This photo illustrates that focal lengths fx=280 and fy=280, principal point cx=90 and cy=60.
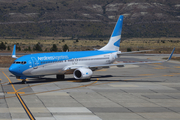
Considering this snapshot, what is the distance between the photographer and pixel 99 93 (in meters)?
30.1

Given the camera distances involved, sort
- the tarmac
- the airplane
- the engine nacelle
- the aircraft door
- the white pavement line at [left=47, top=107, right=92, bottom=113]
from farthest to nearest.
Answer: the engine nacelle
the aircraft door
the airplane
the white pavement line at [left=47, top=107, right=92, bottom=113]
the tarmac

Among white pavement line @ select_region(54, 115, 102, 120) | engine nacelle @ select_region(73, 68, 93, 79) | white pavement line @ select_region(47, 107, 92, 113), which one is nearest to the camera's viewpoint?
white pavement line @ select_region(54, 115, 102, 120)

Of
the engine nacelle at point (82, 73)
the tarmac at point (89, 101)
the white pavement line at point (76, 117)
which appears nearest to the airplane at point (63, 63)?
the engine nacelle at point (82, 73)

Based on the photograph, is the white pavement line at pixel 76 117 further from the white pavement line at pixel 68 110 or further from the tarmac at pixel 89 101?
the white pavement line at pixel 68 110

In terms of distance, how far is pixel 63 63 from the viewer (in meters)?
38.6

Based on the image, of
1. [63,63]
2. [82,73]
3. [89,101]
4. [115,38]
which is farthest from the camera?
[115,38]

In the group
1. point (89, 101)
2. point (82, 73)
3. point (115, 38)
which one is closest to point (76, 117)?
point (89, 101)

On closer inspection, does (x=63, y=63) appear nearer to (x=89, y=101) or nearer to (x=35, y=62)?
(x=35, y=62)

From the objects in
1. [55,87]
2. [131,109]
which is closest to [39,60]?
[55,87]

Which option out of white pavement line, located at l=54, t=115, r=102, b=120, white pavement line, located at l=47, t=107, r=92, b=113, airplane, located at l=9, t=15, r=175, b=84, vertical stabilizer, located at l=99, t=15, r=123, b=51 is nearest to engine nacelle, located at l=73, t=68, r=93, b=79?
airplane, located at l=9, t=15, r=175, b=84

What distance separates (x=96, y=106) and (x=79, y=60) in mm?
17414

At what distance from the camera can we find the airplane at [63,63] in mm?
34938

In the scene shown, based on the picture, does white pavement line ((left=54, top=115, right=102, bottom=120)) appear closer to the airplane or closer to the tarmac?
the tarmac

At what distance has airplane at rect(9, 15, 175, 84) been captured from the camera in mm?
34938
